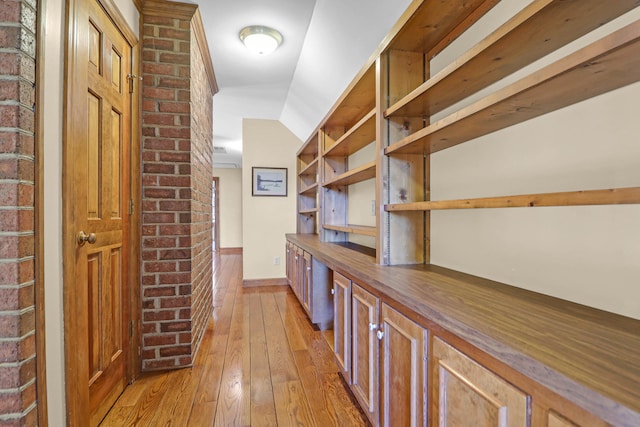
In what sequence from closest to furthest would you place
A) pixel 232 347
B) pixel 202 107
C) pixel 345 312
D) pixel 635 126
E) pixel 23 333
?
pixel 635 126
pixel 23 333
pixel 345 312
pixel 232 347
pixel 202 107

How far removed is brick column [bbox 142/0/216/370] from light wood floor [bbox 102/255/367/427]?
253mm

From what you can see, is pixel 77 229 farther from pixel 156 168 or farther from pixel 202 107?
pixel 202 107

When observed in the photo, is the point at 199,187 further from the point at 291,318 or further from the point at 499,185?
the point at 499,185

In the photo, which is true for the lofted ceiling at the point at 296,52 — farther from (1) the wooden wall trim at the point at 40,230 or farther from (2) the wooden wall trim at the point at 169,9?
(1) the wooden wall trim at the point at 40,230

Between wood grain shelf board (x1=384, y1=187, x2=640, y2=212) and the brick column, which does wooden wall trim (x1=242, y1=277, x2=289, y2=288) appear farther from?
wood grain shelf board (x1=384, y1=187, x2=640, y2=212)

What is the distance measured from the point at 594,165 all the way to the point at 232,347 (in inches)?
94.3

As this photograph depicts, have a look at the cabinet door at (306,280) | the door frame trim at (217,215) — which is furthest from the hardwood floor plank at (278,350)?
the door frame trim at (217,215)

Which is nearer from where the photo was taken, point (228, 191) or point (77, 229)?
point (77, 229)

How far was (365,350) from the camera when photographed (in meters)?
1.45

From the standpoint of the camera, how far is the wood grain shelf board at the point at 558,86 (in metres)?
0.65

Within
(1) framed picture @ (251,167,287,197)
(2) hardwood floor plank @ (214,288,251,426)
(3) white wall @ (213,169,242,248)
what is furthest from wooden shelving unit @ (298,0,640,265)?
(3) white wall @ (213,169,242,248)

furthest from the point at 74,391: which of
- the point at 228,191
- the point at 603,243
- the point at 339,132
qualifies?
the point at 228,191

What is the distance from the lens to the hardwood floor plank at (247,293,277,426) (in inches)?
61.4

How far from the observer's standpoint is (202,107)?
2611 millimetres
